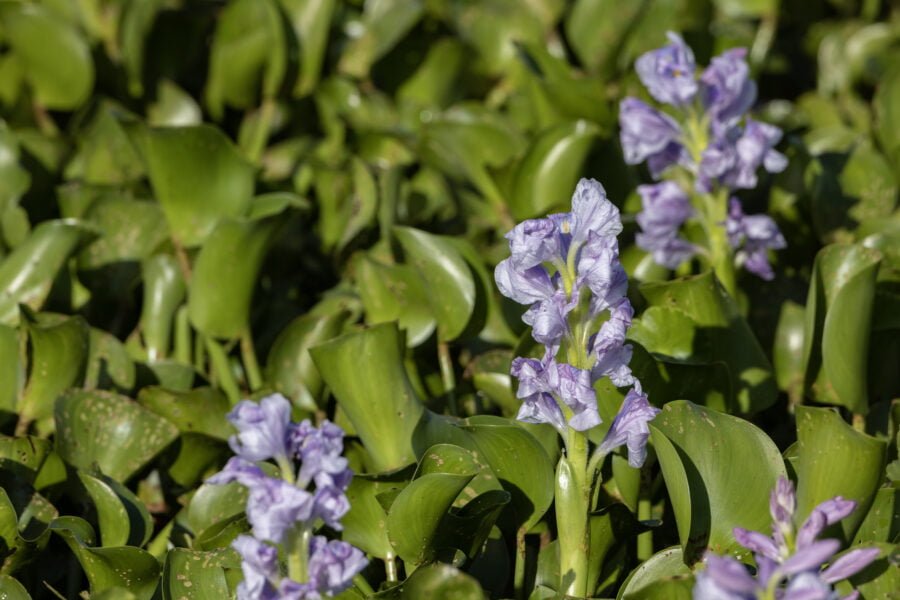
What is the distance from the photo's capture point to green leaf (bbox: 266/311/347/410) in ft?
7.41

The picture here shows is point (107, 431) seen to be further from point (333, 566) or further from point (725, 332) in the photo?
point (725, 332)

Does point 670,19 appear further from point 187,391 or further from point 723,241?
point 187,391

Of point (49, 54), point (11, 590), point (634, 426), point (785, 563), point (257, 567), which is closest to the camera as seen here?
point (785, 563)

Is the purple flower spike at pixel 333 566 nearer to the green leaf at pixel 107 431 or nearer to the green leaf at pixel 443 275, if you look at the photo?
the green leaf at pixel 107 431

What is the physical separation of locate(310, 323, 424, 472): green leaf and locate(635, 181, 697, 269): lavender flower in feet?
1.79

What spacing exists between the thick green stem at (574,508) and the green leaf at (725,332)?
0.44m

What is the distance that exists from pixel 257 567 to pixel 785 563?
525 mm

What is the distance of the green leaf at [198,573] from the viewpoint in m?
1.68

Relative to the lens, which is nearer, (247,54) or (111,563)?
(111,563)

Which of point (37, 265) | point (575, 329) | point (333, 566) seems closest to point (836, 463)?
point (575, 329)

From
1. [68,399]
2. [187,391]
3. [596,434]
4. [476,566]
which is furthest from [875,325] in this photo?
[68,399]

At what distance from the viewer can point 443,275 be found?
2.19m

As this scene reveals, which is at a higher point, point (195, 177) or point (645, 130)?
point (645, 130)

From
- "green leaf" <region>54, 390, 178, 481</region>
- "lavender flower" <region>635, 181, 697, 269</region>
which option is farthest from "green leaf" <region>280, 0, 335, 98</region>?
"green leaf" <region>54, 390, 178, 481</region>
